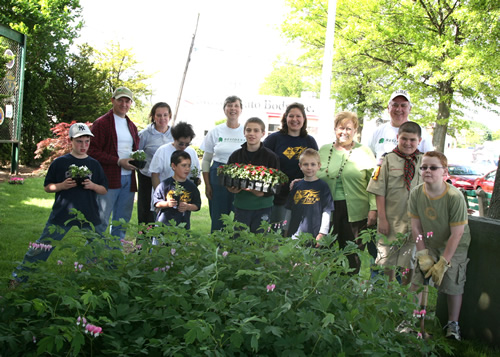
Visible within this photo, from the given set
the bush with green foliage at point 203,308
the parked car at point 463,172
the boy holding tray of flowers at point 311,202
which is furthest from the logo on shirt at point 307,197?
the parked car at point 463,172

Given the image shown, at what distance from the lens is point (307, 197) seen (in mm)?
4984

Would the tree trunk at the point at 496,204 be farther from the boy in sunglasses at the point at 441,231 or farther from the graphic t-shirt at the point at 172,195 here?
the graphic t-shirt at the point at 172,195

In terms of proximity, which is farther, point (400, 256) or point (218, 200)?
point (218, 200)

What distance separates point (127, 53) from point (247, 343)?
2881 centimetres

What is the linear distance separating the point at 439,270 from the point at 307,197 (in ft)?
5.03

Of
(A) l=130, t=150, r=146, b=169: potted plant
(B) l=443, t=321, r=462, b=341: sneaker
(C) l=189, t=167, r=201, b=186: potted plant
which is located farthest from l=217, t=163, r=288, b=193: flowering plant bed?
(B) l=443, t=321, r=462, b=341: sneaker

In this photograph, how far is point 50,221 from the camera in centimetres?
461

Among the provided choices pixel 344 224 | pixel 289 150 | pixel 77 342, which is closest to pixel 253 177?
pixel 289 150

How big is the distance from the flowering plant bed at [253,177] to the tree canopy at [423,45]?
534 inches

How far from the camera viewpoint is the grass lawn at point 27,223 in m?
4.02

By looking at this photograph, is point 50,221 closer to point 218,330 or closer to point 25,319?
point 25,319

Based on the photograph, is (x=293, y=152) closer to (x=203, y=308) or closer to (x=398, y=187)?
(x=398, y=187)

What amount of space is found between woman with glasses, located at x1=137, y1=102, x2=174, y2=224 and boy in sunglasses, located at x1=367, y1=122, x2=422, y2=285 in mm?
2770

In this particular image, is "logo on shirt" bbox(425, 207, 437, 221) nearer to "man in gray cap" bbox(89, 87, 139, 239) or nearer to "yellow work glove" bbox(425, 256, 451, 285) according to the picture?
"yellow work glove" bbox(425, 256, 451, 285)
